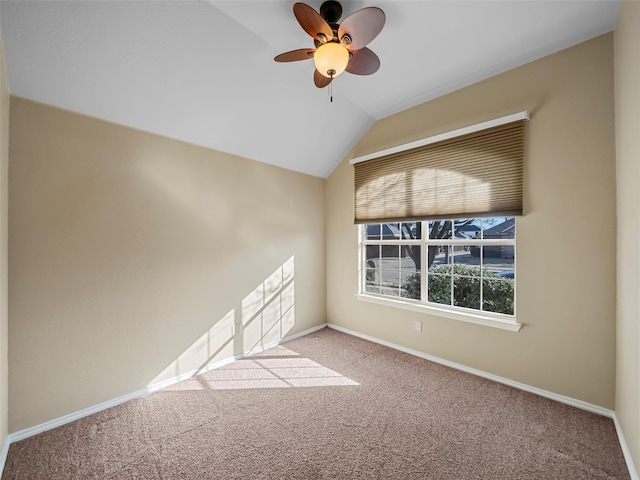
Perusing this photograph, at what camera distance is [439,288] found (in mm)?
3098

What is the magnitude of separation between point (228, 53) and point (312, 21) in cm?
92

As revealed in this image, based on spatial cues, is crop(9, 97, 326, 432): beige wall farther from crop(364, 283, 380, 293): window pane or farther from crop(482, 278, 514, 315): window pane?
crop(482, 278, 514, 315): window pane

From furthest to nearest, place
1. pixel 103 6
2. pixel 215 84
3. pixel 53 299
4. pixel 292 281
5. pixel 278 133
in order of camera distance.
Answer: pixel 292 281 < pixel 278 133 < pixel 215 84 < pixel 53 299 < pixel 103 6

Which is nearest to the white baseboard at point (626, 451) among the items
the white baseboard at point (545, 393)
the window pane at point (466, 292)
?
the white baseboard at point (545, 393)

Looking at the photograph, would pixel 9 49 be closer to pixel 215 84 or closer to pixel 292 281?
pixel 215 84

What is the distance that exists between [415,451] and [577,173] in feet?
7.86

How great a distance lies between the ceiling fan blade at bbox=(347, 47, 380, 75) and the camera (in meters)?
1.86

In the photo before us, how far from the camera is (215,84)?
2.35 m

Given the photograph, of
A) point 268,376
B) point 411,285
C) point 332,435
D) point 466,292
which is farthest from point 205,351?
point 466,292

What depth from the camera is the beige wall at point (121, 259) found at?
6.37 ft

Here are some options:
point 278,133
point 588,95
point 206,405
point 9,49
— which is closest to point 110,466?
point 206,405

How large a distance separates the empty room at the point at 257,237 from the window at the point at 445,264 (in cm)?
3

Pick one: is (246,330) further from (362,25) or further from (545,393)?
(362,25)

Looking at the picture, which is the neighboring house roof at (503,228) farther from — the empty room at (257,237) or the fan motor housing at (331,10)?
the fan motor housing at (331,10)
